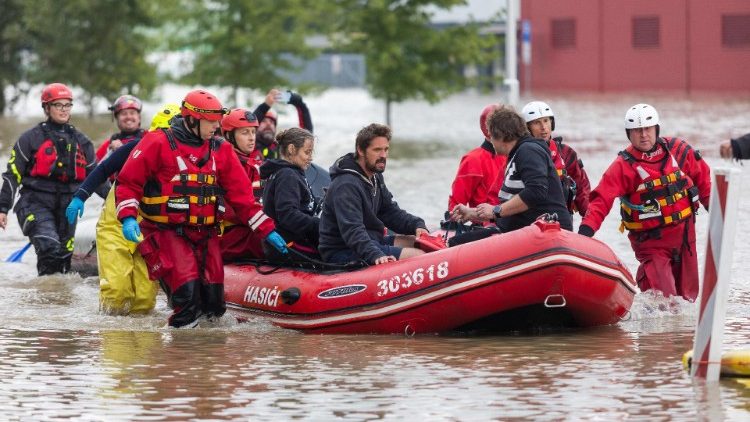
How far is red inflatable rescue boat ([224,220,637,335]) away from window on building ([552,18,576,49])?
128 feet

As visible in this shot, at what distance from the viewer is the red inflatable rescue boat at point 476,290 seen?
8.87 metres

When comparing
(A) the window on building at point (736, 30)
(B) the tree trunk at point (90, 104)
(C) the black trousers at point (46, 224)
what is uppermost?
(A) the window on building at point (736, 30)

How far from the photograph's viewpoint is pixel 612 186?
401 inches

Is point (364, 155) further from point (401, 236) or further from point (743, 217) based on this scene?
point (743, 217)

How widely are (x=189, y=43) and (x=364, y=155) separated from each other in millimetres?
22898

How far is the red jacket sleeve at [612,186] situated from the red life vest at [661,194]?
0.05 meters

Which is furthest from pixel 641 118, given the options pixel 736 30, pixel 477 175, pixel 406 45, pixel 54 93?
pixel 736 30

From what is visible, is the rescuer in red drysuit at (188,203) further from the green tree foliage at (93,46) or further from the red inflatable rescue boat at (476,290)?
the green tree foliage at (93,46)

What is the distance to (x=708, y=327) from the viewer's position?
7492 millimetres

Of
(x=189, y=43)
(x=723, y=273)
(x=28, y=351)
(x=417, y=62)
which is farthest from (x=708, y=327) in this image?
(x=189, y=43)

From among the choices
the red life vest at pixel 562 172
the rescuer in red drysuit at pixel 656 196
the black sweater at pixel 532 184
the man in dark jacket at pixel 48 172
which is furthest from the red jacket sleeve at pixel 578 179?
the man in dark jacket at pixel 48 172

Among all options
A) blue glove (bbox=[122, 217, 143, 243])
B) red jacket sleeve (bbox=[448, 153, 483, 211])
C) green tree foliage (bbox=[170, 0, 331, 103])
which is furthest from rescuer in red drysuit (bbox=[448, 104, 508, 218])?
green tree foliage (bbox=[170, 0, 331, 103])

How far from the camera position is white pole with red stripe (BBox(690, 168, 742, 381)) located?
7.33 meters

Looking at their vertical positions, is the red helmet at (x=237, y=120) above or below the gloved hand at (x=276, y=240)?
above
